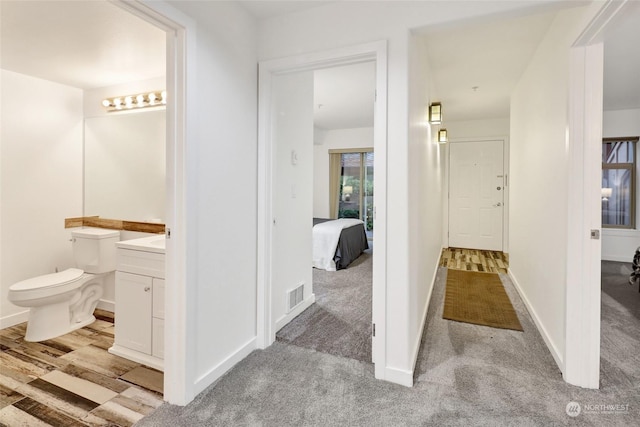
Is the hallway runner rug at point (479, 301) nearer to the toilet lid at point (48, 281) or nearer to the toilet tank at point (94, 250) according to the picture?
the toilet tank at point (94, 250)

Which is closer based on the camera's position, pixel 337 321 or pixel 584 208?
pixel 584 208

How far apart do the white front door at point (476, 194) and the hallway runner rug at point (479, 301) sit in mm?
1870

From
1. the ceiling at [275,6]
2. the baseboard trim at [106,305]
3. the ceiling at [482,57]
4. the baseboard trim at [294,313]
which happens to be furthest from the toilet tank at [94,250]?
the ceiling at [482,57]

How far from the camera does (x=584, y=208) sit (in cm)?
184

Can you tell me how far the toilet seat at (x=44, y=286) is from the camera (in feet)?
7.98

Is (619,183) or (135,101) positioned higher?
(135,101)

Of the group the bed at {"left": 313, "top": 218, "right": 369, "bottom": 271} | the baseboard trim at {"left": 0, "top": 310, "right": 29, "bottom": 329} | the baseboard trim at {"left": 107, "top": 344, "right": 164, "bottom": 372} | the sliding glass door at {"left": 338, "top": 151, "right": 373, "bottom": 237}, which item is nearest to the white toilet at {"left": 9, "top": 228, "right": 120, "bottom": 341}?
the baseboard trim at {"left": 0, "top": 310, "right": 29, "bottom": 329}

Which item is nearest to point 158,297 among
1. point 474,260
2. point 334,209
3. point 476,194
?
point 474,260

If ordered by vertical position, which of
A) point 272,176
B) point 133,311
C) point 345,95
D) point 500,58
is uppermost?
point 345,95

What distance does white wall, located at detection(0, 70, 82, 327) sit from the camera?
285 centimetres

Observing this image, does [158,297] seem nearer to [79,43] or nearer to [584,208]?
[79,43]

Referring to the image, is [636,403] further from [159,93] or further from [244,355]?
[159,93]

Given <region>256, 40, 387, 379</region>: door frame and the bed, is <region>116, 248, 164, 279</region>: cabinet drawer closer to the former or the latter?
<region>256, 40, 387, 379</region>: door frame

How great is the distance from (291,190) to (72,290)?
6.66ft
